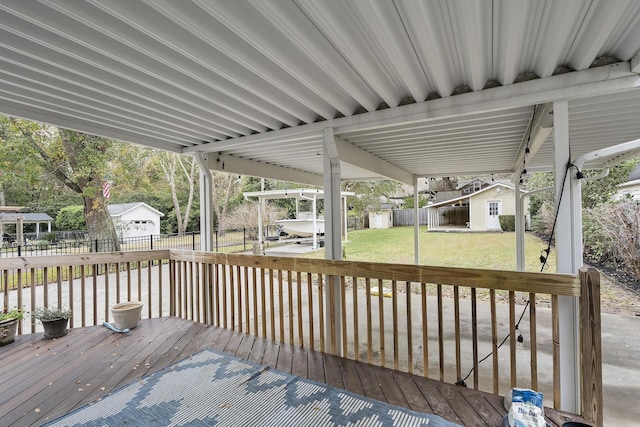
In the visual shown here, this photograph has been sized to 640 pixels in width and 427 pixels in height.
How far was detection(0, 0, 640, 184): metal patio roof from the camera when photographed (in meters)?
1.43

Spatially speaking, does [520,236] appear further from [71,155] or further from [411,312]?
[71,155]

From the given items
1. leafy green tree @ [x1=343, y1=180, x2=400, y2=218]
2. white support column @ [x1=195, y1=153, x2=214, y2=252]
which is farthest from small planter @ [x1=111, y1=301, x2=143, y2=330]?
leafy green tree @ [x1=343, y1=180, x2=400, y2=218]

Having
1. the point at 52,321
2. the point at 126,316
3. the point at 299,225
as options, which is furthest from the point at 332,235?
the point at 299,225

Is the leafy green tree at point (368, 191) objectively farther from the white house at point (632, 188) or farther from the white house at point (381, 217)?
the white house at point (632, 188)

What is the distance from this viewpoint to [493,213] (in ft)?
53.4

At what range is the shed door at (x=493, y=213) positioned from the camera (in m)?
16.1

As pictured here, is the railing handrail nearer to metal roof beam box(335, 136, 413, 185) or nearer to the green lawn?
metal roof beam box(335, 136, 413, 185)

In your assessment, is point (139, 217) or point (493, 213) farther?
point (139, 217)

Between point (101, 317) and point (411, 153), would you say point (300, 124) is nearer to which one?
point (411, 153)

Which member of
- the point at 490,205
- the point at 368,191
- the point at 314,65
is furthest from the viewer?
the point at 368,191

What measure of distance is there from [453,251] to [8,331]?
466 inches

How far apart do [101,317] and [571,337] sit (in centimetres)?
654

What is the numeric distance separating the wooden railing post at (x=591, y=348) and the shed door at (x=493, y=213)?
16.3 m

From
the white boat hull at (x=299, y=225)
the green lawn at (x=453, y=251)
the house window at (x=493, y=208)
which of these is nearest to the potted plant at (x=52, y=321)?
the green lawn at (x=453, y=251)
